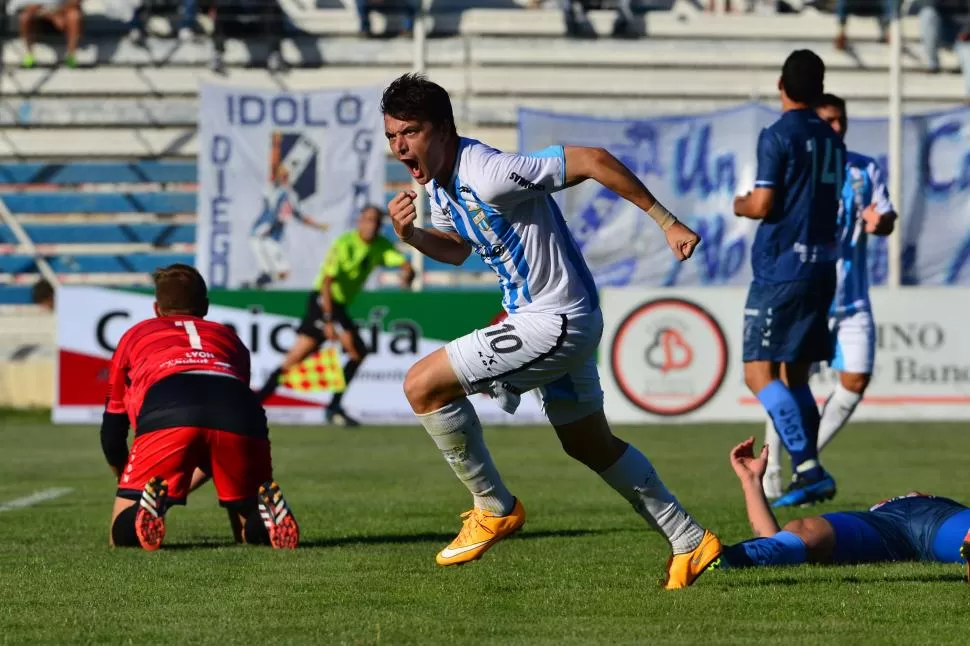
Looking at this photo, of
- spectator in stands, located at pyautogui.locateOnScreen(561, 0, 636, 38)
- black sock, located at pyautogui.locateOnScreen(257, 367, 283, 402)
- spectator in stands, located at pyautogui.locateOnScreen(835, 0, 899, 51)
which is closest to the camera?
black sock, located at pyautogui.locateOnScreen(257, 367, 283, 402)

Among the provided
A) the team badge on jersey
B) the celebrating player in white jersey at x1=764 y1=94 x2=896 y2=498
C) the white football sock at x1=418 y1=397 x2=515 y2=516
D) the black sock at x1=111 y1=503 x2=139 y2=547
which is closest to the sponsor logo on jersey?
the team badge on jersey

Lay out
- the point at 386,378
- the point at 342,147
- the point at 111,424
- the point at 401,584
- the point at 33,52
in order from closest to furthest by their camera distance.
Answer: the point at 401,584 < the point at 111,424 < the point at 386,378 < the point at 342,147 < the point at 33,52

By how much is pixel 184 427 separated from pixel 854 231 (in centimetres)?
481

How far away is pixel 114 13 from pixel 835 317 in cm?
1463

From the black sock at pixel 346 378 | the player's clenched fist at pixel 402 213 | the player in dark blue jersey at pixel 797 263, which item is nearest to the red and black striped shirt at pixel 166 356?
the player's clenched fist at pixel 402 213

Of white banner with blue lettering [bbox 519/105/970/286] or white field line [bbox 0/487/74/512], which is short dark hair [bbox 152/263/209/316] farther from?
white banner with blue lettering [bbox 519/105/970/286]

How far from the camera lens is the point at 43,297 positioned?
19.3m

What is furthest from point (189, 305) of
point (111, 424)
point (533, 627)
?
point (533, 627)

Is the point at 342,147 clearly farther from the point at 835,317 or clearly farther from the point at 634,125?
the point at 835,317

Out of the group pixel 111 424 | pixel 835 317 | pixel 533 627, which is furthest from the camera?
pixel 835 317

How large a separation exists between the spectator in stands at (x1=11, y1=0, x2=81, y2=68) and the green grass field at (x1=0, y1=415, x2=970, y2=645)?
12.3 meters

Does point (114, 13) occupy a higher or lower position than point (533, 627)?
higher

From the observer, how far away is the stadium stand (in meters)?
21.5

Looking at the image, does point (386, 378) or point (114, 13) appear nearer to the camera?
point (386, 378)
